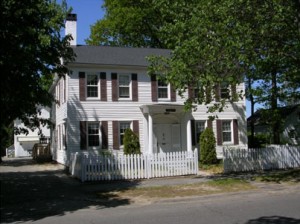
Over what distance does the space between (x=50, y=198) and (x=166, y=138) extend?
43.0 ft

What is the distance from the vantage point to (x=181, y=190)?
13797 millimetres

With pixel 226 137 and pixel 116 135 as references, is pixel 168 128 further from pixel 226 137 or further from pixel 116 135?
pixel 226 137

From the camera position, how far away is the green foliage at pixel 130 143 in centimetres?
2261

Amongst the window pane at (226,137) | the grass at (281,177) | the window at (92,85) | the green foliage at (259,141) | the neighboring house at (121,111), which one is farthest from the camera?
the green foliage at (259,141)

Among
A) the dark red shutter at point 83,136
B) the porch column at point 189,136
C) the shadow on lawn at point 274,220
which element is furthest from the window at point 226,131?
the shadow on lawn at point 274,220

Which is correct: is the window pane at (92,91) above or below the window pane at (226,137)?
above

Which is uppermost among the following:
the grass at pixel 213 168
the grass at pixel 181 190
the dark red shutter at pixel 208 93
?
the dark red shutter at pixel 208 93

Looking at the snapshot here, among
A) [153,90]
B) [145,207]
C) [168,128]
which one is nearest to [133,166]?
[145,207]

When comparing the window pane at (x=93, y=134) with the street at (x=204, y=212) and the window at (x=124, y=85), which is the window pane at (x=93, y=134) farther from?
the street at (x=204, y=212)

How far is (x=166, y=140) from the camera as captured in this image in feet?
82.8

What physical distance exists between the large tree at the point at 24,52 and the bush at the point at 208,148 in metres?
12.0

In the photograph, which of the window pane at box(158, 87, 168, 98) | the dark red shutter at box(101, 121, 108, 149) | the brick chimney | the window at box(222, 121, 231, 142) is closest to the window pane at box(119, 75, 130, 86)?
the window pane at box(158, 87, 168, 98)

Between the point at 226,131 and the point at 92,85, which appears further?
the point at 226,131

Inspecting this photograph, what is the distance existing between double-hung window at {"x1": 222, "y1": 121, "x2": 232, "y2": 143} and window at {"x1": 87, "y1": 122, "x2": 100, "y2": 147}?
27.0 ft
